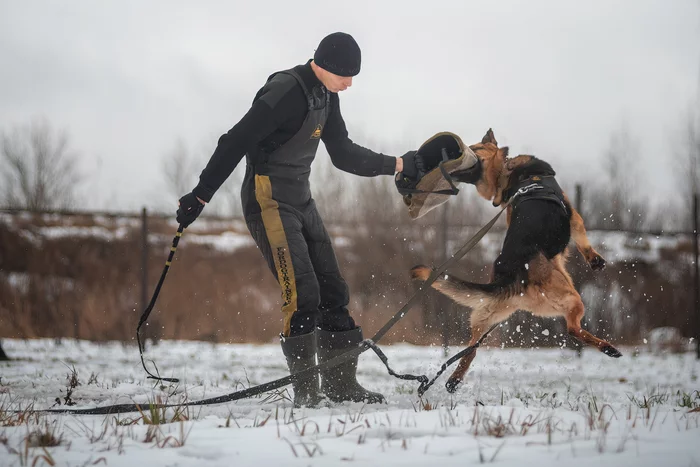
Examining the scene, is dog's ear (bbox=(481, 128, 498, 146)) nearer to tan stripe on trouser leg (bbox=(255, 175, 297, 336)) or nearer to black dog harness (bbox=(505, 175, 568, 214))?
black dog harness (bbox=(505, 175, 568, 214))

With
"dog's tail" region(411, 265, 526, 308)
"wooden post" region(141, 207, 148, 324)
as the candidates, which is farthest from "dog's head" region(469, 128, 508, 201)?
"wooden post" region(141, 207, 148, 324)

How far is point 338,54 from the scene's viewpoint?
339 cm

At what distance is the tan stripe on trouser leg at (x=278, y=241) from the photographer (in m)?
3.35

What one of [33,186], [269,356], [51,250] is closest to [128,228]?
[51,250]

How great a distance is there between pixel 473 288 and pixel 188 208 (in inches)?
72.3

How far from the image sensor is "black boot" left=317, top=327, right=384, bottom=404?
356cm

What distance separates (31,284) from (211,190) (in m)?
6.48

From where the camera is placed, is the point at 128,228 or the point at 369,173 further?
the point at 128,228

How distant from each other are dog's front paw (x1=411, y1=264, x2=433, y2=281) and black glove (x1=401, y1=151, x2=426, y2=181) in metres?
0.58

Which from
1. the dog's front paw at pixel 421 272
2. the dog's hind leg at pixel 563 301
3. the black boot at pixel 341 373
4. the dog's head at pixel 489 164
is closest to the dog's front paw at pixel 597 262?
the dog's hind leg at pixel 563 301

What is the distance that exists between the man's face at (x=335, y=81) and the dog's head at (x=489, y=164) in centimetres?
132

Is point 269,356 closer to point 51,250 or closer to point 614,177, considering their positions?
point 51,250

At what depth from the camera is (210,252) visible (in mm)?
10414

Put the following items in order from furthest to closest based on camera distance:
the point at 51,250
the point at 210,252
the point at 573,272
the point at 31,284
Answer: the point at 210,252 → the point at 51,250 → the point at 31,284 → the point at 573,272
